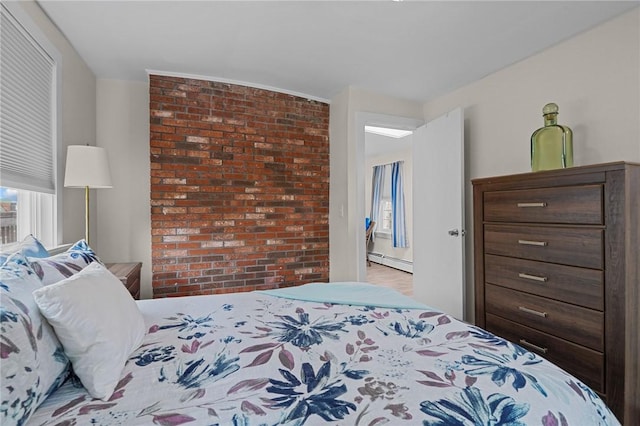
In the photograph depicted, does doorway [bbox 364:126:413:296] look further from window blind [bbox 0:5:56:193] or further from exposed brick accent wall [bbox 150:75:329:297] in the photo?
window blind [bbox 0:5:56:193]

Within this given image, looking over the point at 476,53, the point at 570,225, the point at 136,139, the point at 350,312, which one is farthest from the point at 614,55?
the point at 136,139

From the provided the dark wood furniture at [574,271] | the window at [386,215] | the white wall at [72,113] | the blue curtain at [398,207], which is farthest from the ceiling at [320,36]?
the window at [386,215]

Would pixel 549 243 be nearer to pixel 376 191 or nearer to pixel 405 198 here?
pixel 405 198

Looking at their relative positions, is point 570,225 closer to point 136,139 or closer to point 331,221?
point 331,221

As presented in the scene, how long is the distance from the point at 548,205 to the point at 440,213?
1.21 meters

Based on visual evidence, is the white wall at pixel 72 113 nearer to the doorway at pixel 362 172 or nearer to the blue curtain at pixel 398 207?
the doorway at pixel 362 172

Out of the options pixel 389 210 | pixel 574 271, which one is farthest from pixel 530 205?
pixel 389 210

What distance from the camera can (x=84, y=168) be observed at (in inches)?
78.9

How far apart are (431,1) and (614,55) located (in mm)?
1226

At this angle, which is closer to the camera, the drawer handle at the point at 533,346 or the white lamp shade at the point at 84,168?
the drawer handle at the point at 533,346

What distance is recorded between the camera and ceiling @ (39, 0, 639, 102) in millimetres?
1883

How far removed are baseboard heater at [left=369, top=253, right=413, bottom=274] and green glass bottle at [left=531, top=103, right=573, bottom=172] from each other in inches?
154

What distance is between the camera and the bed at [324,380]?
727 mm

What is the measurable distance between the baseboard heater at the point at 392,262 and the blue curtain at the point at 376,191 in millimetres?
422
